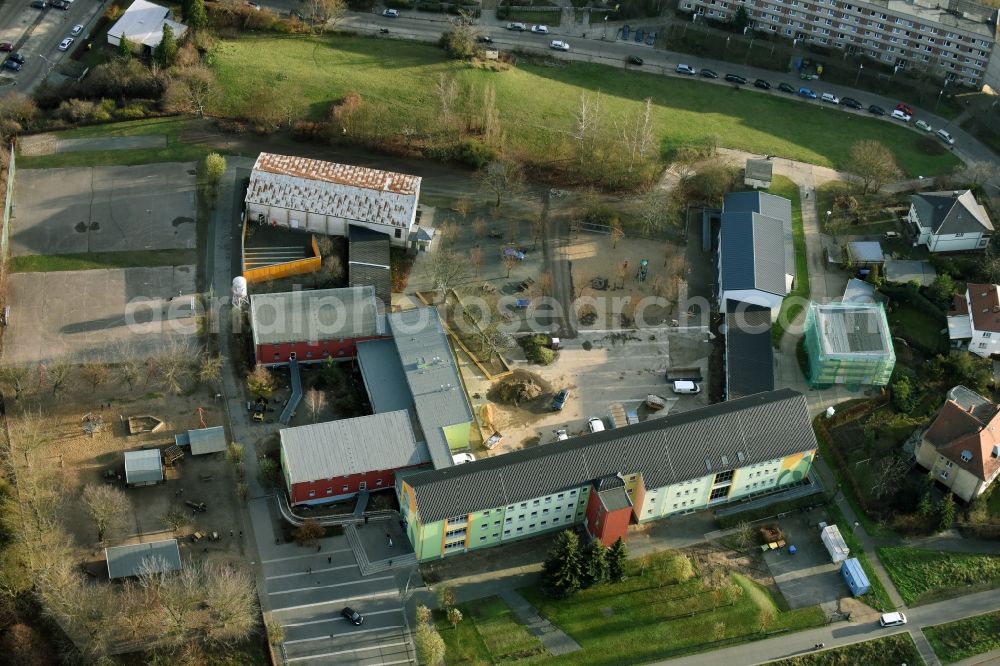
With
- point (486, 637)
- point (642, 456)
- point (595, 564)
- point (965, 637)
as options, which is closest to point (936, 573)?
point (965, 637)

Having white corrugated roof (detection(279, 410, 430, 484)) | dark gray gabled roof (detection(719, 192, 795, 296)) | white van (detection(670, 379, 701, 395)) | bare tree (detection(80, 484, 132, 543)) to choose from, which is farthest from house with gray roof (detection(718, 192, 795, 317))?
bare tree (detection(80, 484, 132, 543))

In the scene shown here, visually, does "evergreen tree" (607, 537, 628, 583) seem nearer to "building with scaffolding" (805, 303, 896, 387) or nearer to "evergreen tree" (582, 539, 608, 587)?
"evergreen tree" (582, 539, 608, 587)

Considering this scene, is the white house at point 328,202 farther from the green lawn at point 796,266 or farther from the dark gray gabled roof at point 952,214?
the dark gray gabled roof at point 952,214

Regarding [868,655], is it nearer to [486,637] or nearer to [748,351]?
[486,637]

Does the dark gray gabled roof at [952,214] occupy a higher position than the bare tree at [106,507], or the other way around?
the dark gray gabled roof at [952,214]

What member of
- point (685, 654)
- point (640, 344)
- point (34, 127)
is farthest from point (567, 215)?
point (34, 127)

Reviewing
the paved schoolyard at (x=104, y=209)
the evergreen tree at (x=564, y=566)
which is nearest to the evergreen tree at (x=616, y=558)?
the evergreen tree at (x=564, y=566)

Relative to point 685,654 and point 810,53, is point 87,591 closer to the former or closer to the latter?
point 685,654
